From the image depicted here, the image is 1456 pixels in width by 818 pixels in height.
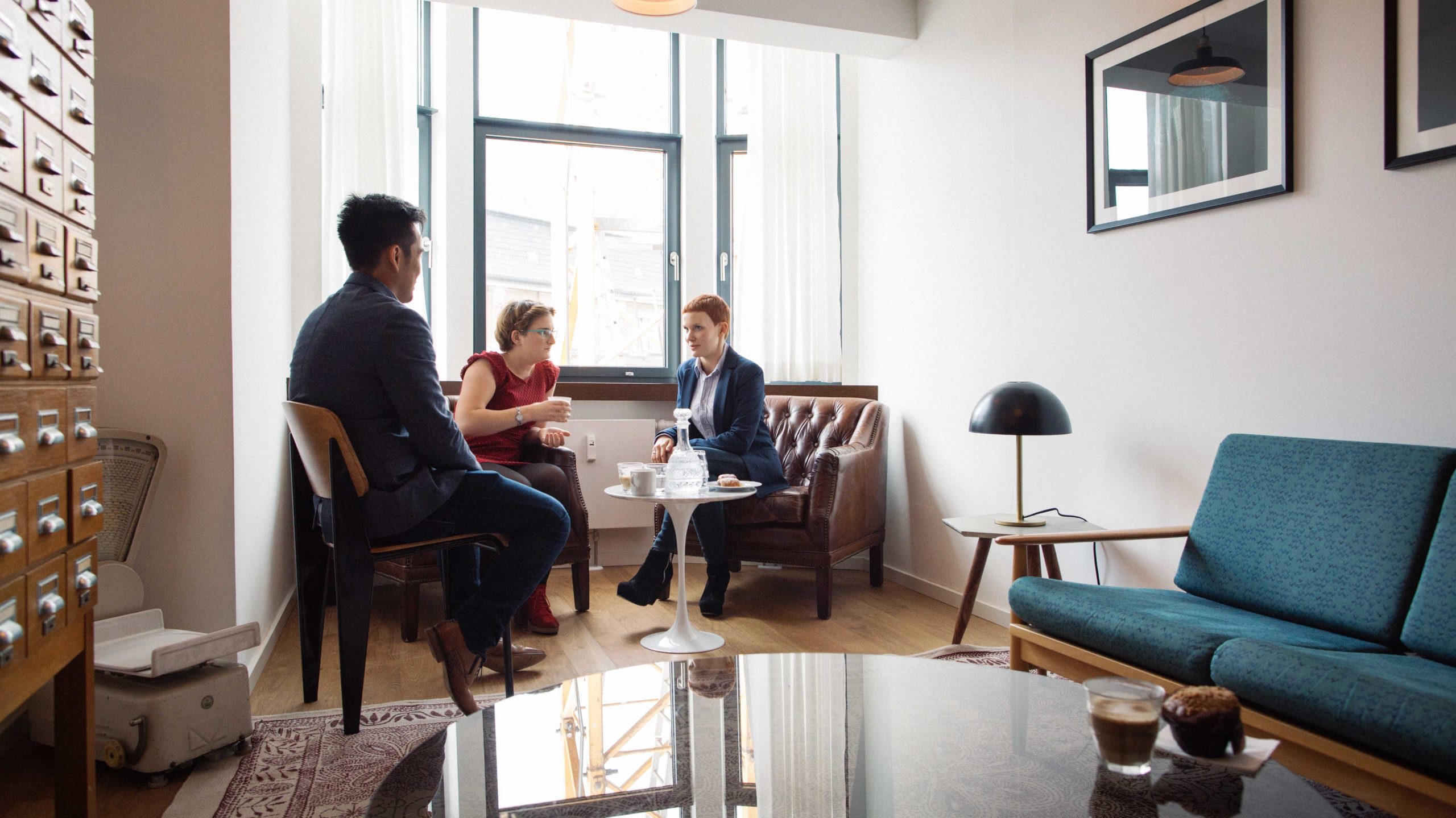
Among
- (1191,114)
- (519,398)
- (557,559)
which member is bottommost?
(557,559)

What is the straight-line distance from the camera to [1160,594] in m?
2.30

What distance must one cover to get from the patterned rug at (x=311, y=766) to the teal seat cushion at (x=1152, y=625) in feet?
0.81

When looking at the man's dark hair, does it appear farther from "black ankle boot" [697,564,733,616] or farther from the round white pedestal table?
"black ankle boot" [697,564,733,616]

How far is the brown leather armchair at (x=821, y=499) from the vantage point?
143 inches

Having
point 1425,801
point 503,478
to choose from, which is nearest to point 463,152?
point 503,478

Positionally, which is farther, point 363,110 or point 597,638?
point 363,110

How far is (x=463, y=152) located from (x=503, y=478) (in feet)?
8.66

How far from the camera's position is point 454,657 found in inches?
87.7

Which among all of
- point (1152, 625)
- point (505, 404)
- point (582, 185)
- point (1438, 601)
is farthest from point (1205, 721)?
point (582, 185)

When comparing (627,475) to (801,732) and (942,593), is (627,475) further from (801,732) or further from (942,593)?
(801,732)

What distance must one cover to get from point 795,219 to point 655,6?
1772mm

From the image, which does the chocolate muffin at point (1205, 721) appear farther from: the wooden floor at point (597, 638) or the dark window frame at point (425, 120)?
the dark window frame at point (425, 120)

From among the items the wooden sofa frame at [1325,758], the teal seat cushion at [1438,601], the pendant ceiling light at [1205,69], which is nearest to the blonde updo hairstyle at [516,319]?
the wooden sofa frame at [1325,758]

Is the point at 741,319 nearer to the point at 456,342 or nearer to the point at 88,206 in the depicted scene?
the point at 456,342
